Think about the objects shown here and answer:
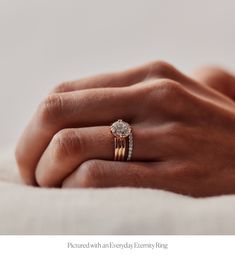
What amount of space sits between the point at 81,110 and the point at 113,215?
182mm

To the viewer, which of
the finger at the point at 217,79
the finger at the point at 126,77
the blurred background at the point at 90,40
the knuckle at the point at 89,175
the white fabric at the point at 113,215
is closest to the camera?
the white fabric at the point at 113,215

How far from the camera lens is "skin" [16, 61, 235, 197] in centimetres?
A: 51

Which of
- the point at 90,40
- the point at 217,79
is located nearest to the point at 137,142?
the point at 217,79

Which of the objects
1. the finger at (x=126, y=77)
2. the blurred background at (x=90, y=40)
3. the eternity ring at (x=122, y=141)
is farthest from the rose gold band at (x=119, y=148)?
the blurred background at (x=90, y=40)

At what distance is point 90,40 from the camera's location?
1.57 m

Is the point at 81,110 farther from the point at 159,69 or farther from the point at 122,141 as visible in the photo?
the point at 159,69

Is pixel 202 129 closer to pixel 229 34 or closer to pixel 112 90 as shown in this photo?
pixel 112 90

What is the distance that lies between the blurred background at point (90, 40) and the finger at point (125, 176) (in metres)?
1.07

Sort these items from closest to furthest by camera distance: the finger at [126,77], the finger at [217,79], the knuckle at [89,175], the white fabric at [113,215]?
1. the white fabric at [113,215]
2. the knuckle at [89,175]
3. the finger at [126,77]
4. the finger at [217,79]

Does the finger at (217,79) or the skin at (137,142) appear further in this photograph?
the finger at (217,79)

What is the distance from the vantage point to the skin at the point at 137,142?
0.51m

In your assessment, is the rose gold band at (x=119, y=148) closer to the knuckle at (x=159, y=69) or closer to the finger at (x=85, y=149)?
the finger at (x=85, y=149)

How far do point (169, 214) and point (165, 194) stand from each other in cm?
5
